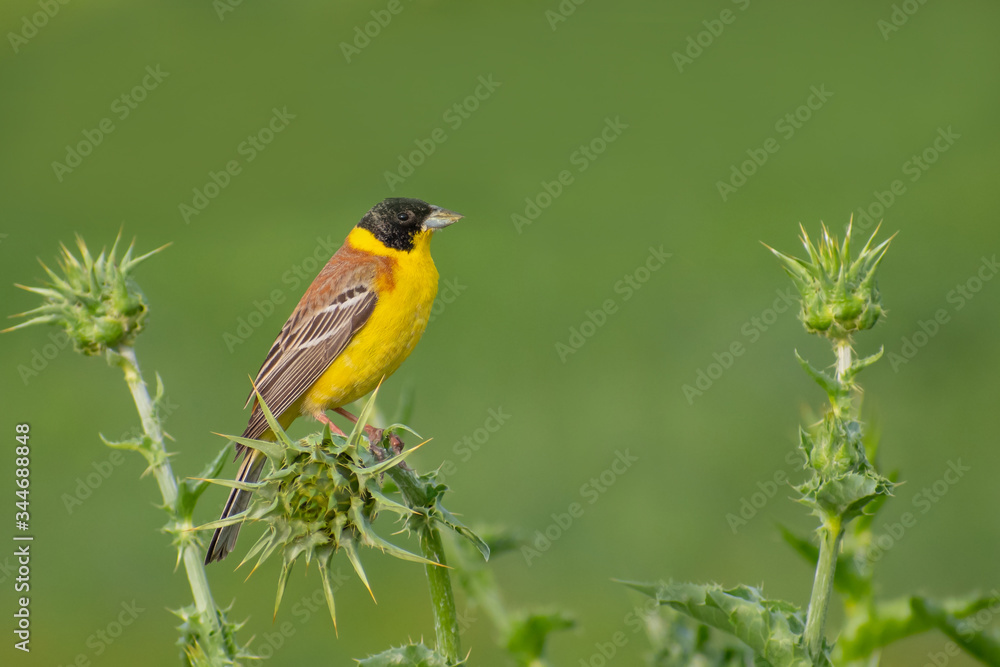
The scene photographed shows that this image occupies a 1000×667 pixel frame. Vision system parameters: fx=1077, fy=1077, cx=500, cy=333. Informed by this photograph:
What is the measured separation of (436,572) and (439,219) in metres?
3.24

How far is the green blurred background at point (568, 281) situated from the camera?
328 inches

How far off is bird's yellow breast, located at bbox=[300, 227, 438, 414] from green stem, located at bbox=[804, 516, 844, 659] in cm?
296

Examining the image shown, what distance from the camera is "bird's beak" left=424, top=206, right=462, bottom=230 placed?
18.5ft

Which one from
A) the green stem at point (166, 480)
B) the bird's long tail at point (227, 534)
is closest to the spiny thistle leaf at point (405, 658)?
the green stem at point (166, 480)

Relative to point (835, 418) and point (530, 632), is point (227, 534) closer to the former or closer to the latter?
point (530, 632)

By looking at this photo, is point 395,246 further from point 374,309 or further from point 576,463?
point 576,463

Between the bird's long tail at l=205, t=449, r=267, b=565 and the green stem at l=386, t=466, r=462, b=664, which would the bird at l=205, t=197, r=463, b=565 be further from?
the green stem at l=386, t=466, r=462, b=664

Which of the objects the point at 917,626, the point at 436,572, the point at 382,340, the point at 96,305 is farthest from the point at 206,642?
the point at 382,340

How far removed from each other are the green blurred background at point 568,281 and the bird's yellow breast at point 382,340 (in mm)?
2930

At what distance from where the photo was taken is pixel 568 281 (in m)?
11.8

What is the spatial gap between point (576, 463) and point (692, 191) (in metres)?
5.31

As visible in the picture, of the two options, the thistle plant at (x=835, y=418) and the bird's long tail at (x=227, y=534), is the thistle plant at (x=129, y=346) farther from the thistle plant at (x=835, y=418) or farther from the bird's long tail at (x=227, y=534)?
the thistle plant at (x=835, y=418)

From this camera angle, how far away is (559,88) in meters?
16.3

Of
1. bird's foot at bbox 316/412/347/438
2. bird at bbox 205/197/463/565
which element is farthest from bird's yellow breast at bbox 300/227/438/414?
bird's foot at bbox 316/412/347/438
